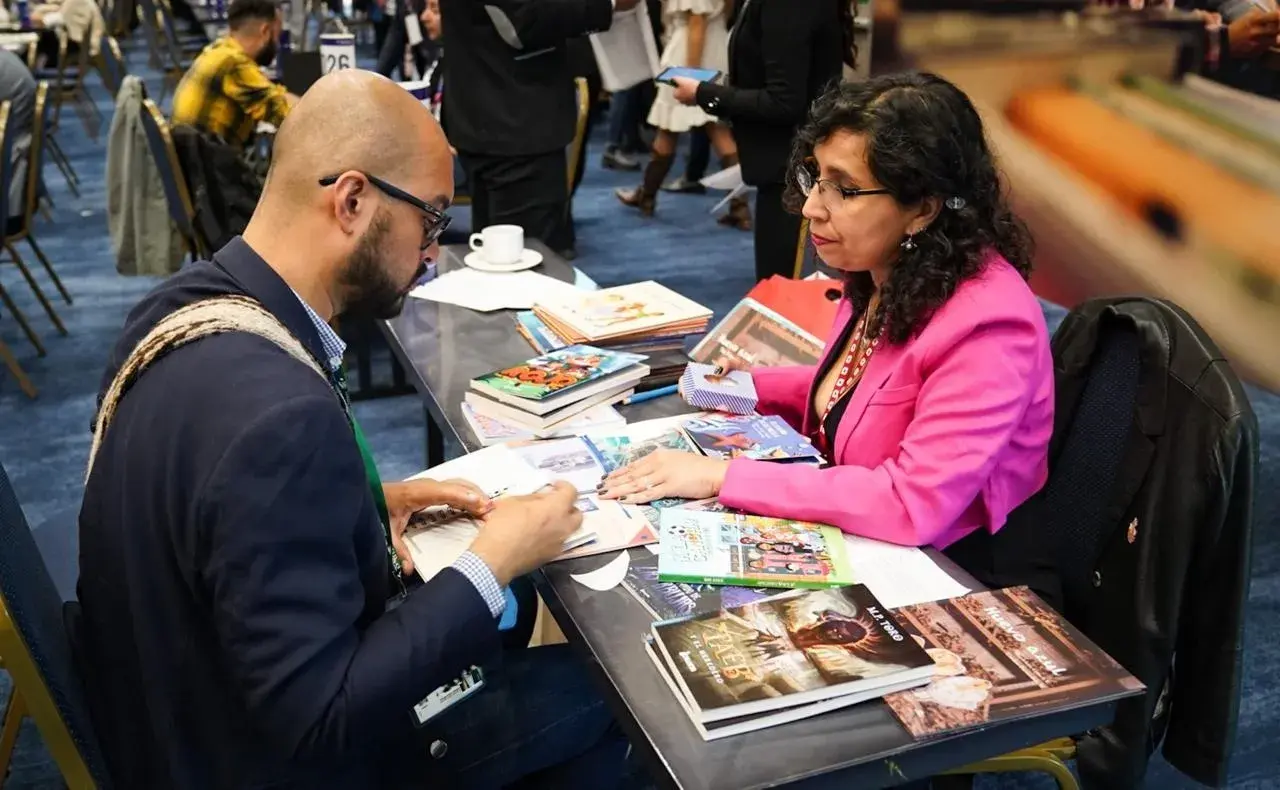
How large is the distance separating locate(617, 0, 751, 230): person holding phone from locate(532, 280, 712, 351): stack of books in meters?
3.44

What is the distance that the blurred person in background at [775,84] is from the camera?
290cm

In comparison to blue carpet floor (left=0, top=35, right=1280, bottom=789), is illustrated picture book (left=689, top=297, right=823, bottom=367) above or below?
above

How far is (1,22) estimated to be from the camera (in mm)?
7559

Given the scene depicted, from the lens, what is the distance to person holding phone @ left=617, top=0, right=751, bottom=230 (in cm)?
546

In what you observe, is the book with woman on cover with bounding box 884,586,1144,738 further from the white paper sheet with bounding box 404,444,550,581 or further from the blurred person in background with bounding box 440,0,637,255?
the blurred person in background with bounding box 440,0,637,255

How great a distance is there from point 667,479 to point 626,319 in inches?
24.7

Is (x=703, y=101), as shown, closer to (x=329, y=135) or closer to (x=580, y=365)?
(x=580, y=365)

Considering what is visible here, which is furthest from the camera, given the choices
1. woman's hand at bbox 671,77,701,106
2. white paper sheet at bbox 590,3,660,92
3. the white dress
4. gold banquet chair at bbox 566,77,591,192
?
the white dress

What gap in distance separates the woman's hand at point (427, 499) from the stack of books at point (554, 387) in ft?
0.90

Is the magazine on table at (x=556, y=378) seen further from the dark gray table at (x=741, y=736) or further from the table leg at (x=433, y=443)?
the table leg at (x=433, y=443)

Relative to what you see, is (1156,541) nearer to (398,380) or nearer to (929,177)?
(929,177)

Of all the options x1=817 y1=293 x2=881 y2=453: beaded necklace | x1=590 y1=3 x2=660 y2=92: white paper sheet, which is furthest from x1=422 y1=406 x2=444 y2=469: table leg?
x1=590 y1=3 x2=660 y2=92: white paper sheet

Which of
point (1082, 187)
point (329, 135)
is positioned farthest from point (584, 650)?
point (1082, 187)

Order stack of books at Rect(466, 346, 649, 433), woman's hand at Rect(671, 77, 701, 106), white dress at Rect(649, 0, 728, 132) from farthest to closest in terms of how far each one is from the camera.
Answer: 1. white dress at Rect(649, 0, 728, 132)
2. woman's hand at Rect(671, 77, 701, 106)
3. stack of books at Rect(466, 346, 649, 433)
